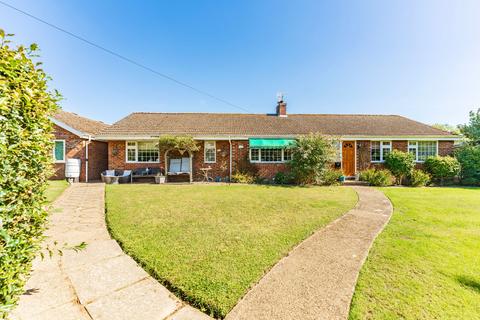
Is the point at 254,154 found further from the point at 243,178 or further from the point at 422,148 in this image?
the point at 422,148

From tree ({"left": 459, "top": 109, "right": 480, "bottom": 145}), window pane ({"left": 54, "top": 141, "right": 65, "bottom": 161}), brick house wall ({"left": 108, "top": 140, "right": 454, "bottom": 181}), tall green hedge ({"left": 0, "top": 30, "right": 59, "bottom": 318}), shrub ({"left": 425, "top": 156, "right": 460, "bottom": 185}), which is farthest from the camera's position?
tree ({"left": 459, "top": 109, "right": 480, "bottom": 145})

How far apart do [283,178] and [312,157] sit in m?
2.92

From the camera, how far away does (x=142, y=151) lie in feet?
57.5

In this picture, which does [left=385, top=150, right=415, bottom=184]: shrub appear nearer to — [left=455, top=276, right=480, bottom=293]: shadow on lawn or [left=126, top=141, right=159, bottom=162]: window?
[left=455, top=276, right=480, bottom=293]: shadow on lawn

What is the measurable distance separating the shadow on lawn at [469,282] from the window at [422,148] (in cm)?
1851

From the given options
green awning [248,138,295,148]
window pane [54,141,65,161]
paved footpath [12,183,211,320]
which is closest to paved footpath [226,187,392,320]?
paved footpath [12,183,211,320]

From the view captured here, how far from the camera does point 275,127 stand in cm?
1956

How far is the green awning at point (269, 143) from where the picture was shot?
16753 millimetres

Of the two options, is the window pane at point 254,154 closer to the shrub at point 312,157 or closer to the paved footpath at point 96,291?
the shrub at point 312,157

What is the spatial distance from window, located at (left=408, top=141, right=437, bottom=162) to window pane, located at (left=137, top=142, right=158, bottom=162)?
23.7 m

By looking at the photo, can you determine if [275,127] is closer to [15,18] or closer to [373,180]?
[373,180]

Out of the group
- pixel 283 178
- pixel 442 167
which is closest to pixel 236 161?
pixel 283 178

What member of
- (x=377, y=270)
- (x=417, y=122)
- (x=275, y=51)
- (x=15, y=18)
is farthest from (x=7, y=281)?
(x=417, y=122)

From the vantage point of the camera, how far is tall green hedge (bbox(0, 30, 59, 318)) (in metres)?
1.90
